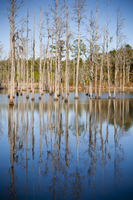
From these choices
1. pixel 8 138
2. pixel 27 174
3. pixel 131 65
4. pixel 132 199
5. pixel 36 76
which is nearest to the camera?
pixel 132 199

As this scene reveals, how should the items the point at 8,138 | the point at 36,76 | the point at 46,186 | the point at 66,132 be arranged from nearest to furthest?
the point at 46,186
the point at 8,138
the point at 66,132
the point at 36,76

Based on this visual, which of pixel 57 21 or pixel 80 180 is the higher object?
pixel 57 21

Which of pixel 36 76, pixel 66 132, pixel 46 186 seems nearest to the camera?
pixel 46 186

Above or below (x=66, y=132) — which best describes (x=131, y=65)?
above

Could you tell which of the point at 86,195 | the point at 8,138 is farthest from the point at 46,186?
the point at 8,138

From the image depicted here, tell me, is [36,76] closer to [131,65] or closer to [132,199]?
[131,65]

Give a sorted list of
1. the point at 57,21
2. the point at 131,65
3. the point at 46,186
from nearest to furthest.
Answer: the point at 46,186 < the point at 57,21 < the point at 131,65

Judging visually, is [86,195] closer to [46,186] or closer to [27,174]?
[46,186]

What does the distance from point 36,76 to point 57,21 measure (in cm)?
6890

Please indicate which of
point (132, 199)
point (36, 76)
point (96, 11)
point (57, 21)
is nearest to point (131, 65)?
point (36, 76)

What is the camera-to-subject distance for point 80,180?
431 cm

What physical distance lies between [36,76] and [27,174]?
9136 centimetres

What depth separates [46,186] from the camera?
4.05 m

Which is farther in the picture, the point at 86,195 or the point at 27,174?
the point at 27,174
